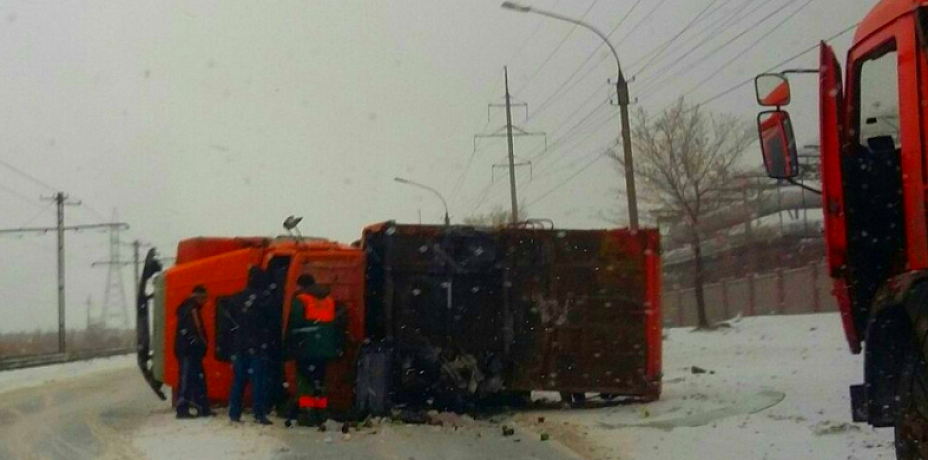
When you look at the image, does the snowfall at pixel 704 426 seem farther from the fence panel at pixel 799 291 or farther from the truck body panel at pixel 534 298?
the fence panel at pixel 799 291

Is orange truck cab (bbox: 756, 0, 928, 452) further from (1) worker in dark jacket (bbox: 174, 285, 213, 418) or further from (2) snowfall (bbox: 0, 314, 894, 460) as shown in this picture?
(1) worker in dark jacket (bbox: 174, 285, 213, 418)

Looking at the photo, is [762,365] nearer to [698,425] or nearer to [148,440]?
[698,425]

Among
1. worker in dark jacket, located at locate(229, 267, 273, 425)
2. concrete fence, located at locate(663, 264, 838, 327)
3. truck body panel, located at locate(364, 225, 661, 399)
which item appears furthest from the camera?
concrete fence, located at locate(663, 264, 838, 327)

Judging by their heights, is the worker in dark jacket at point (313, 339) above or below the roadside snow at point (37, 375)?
above

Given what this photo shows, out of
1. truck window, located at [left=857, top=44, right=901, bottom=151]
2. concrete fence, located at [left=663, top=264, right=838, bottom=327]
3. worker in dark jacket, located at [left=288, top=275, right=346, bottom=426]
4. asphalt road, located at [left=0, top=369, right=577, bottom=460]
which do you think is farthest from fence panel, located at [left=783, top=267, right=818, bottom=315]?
truck window, located at [left=857, top=44, right=901, bottom=151]

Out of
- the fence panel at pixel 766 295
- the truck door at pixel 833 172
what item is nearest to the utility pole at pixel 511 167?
the fence panel at pixel 766 295

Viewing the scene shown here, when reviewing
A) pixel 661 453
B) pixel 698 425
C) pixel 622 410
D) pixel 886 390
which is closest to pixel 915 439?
pixel 886 390

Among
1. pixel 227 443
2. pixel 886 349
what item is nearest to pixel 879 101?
pixel 886 349

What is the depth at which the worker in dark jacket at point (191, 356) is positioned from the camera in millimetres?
14938

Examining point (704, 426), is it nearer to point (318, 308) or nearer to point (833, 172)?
point (318, 308)

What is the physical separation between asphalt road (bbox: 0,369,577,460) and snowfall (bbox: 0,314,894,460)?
49 millimetres

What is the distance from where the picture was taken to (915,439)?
6.43m

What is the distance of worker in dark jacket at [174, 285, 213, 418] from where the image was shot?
14938mm

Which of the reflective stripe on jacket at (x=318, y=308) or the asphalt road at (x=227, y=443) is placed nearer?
the asphalt road at (x=227, y=443)
